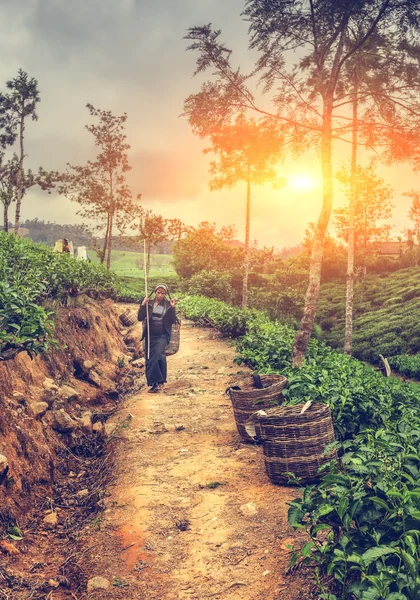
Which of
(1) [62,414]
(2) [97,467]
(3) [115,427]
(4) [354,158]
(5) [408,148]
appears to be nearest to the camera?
(2) [97,467]

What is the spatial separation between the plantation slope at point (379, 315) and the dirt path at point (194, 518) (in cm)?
2066

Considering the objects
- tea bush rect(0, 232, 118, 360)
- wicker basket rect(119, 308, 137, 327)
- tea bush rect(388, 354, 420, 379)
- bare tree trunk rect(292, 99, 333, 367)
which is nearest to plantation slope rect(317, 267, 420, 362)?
tea bush rect(388, 354, 420, 379)

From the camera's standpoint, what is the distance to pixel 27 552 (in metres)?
4.27

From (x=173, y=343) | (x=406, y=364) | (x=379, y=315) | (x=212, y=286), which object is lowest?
(x=406, y=364)

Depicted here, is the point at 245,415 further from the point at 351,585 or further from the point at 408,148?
the point at 408,148

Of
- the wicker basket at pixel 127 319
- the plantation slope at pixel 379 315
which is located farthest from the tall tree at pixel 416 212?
the wicker basket at pixel 127 319

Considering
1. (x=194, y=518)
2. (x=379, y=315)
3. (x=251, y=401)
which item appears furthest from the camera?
(x=379, y=315)

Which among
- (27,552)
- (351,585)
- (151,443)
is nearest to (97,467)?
(151,443)

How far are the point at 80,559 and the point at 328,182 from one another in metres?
8.60

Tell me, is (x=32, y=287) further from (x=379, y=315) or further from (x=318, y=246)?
(x=379, y=315)

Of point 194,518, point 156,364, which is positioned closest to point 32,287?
point 156,364

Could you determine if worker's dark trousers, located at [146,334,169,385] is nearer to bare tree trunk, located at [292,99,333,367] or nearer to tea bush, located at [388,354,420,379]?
bare tree trunk, located at [292,99,333,367]

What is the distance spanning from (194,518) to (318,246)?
680cm

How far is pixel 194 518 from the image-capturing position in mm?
4664
